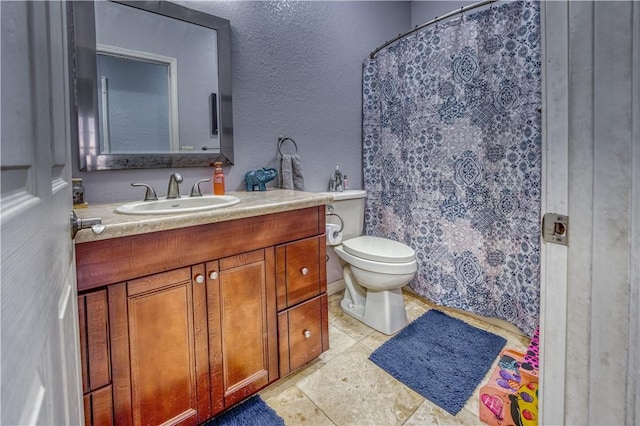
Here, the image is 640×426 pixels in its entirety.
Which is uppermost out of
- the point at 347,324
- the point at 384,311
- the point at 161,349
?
the point at 161,349

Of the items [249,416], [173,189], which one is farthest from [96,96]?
[249,416]

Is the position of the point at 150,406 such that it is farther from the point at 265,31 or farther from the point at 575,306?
the point at 265,31

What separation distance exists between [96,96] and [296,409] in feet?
5.36

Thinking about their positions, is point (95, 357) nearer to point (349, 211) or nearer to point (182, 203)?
point (182, 203)

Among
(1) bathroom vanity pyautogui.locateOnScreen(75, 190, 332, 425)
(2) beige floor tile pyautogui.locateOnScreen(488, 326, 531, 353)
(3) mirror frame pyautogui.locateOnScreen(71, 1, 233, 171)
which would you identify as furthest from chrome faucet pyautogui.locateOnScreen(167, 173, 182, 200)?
(2) beige floor tile pyautogui.locateOnScreen(488, 326, 531, 353)

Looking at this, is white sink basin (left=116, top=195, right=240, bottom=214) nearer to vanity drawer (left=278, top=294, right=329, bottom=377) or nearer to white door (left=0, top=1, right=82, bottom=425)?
vanity drawer (left=278, top=294, right=329, bottom=377)

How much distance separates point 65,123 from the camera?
62 centimetres

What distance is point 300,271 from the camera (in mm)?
1468

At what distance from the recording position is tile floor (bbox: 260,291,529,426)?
129cm

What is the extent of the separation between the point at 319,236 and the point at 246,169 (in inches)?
26.8

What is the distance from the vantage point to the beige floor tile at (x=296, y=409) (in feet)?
4.21

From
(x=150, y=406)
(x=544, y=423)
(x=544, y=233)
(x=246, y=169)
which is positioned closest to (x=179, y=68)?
(x=246, y=169)

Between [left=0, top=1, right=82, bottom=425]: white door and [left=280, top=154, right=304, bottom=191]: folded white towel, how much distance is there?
1.43 m

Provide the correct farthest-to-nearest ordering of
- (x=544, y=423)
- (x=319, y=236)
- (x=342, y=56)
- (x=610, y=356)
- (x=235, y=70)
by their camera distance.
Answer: (x=342, y=56) < (x=235, y=70) < (x=319, y=236) < (x=544, y=423) < (x=610, y=356)
